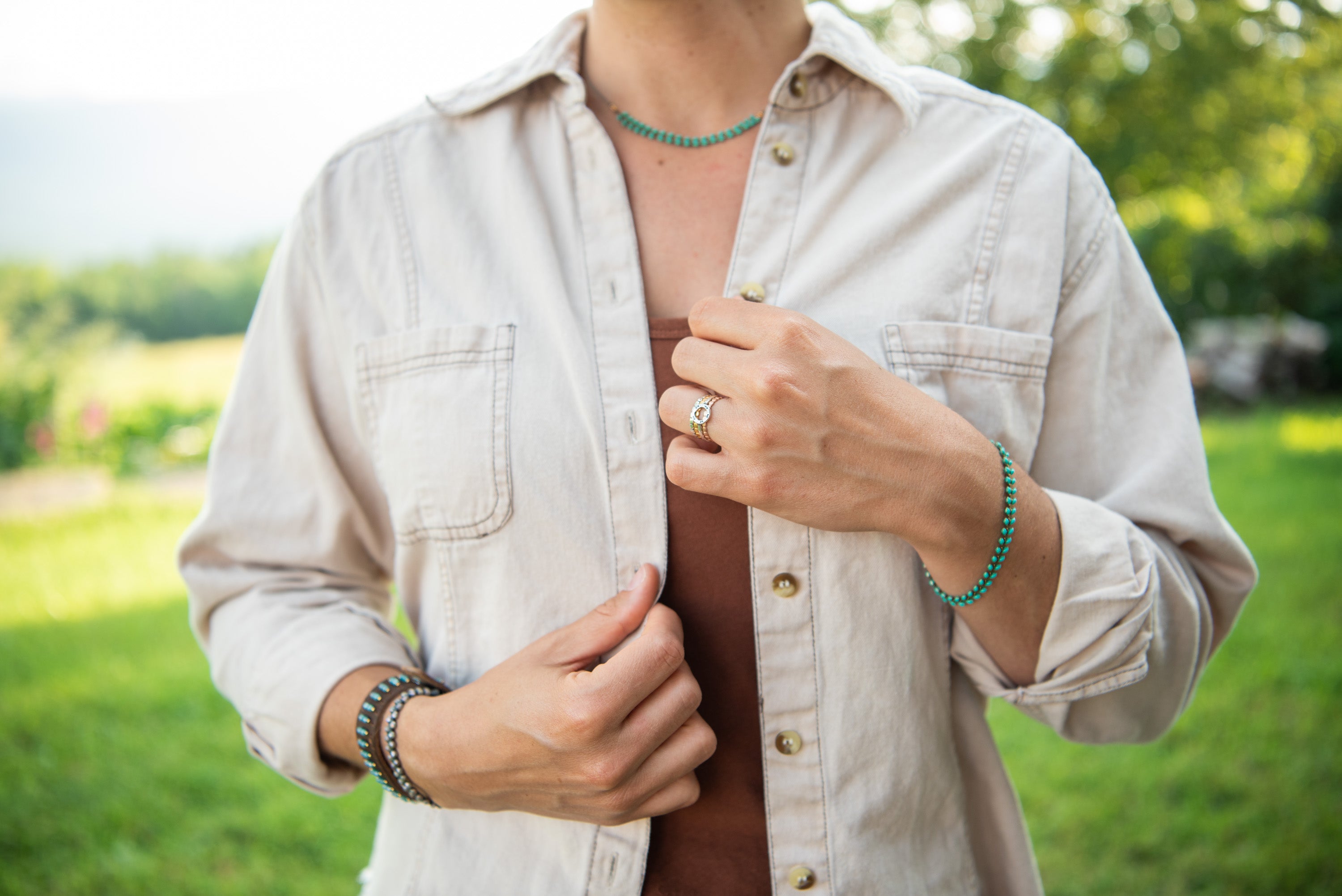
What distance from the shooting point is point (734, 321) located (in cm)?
106

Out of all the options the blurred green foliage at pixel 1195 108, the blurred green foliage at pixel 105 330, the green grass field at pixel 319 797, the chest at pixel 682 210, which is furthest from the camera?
the blurred green foliage at pixel 1195 108

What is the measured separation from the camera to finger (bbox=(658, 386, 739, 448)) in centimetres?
104

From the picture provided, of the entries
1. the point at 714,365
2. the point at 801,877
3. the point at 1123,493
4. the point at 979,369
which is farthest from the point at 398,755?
the point at 1123,493

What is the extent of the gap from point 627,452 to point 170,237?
921cm

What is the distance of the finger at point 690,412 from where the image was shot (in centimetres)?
104

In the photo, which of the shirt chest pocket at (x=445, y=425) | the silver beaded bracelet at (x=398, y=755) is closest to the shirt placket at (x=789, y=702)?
the shirt chest pocket at (x=445, y=425)

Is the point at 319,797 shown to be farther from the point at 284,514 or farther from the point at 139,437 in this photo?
the point at 139,437

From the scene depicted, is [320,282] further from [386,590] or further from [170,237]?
[170,237]

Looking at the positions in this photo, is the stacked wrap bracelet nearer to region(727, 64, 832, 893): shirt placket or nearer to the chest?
region(727, 64, 832, 893): shirt placket

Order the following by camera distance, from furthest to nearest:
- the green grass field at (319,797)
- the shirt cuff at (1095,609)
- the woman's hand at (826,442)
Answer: the green grass field at (319,797)
the shirt cuff at (1095,609)
the woman's hand at (826,442)

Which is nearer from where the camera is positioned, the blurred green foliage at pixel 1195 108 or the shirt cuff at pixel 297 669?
the shirt cuff at pixel 297 669

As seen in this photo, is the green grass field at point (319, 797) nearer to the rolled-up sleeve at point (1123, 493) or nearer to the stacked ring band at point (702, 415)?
the rolled-up sleeve at point (1123, 493)

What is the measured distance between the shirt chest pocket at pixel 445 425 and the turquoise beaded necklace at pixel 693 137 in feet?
1.21

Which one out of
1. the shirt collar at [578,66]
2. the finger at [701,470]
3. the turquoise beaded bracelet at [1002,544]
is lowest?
the turquoise beaded bracelet at [1002,544]
